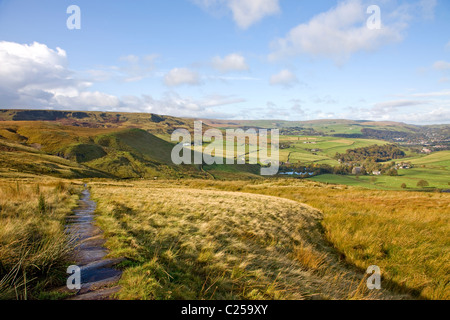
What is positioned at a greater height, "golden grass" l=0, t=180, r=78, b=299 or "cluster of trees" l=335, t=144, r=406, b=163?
"golden grass" l=0, t=180, r=78, b=299

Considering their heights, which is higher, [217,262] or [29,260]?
[29,260]

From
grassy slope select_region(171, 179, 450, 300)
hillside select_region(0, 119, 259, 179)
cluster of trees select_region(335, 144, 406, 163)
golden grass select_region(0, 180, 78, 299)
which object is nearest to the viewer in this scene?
golden grass select_region(0, 180, 78, 299)

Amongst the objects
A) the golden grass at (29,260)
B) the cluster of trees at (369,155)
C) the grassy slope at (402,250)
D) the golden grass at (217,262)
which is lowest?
the cluster of trees at (369,155)

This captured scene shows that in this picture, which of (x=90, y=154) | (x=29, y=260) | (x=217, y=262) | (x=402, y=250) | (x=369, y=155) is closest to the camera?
(x=29, y=260)

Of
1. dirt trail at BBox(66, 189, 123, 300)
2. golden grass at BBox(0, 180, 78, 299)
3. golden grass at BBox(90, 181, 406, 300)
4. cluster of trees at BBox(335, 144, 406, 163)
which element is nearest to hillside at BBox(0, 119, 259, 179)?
dirt trail at BBox(66, 189, 123, 300)

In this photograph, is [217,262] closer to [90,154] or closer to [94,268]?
[94,268]

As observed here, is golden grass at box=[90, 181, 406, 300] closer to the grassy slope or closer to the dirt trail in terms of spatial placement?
the dirt trail

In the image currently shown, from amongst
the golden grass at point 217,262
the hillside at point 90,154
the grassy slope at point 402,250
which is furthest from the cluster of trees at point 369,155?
the golden grass at point 217,262

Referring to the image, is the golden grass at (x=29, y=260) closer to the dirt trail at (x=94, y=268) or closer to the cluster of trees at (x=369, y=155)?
the dirt trail at (x=94, y=268)

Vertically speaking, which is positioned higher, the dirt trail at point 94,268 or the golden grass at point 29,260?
the golden grass at point 29,260

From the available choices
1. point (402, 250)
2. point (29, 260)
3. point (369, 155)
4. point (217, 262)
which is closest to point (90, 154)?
point (29, 260)

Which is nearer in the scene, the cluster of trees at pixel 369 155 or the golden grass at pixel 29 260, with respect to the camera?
the golden grass at pixel 29 260

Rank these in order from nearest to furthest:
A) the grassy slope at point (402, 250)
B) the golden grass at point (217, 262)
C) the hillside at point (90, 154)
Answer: the golden grass at point (217, 262) < the grassy slope at point (402, 250) < the hillside at point (90, 154)

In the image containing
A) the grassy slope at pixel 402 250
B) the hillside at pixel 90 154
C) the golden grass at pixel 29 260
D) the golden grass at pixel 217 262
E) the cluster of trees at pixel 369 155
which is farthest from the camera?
the cluster of trees at pixel 369 155
